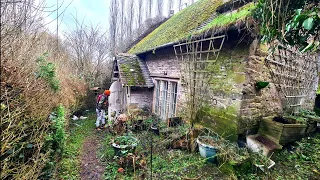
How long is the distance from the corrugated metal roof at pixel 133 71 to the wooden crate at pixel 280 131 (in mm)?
4987

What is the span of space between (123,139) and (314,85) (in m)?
Answer: 7.57

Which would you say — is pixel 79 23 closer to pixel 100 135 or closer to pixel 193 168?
pixel 100 135

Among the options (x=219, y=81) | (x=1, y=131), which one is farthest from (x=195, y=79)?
(x=1, y=131)

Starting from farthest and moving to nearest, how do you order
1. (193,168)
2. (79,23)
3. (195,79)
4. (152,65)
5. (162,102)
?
(79,23) < (152,65) < (162,102) < (195,79) < (193,168)

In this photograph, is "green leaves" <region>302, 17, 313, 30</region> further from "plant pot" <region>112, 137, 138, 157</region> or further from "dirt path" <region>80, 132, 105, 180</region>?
"dirt path" <region>80, 132, 105, 180</region>

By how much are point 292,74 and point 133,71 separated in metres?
6.30

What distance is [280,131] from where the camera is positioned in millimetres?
4320

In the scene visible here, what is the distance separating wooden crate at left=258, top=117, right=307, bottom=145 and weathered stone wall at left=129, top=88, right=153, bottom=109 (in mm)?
5056

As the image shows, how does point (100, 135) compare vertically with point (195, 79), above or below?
below

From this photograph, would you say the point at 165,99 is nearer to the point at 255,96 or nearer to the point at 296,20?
the point at 255,96

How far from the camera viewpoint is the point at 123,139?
15.9 ft

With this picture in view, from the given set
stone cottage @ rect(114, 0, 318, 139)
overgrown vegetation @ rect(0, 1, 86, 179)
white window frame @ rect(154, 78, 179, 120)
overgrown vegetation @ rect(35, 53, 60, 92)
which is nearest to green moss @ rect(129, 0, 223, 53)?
stone cottage @ rect(114, 0, 318, 139)

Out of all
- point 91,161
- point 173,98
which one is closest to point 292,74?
point 173,98

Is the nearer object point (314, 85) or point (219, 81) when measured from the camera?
point (219, 81)
